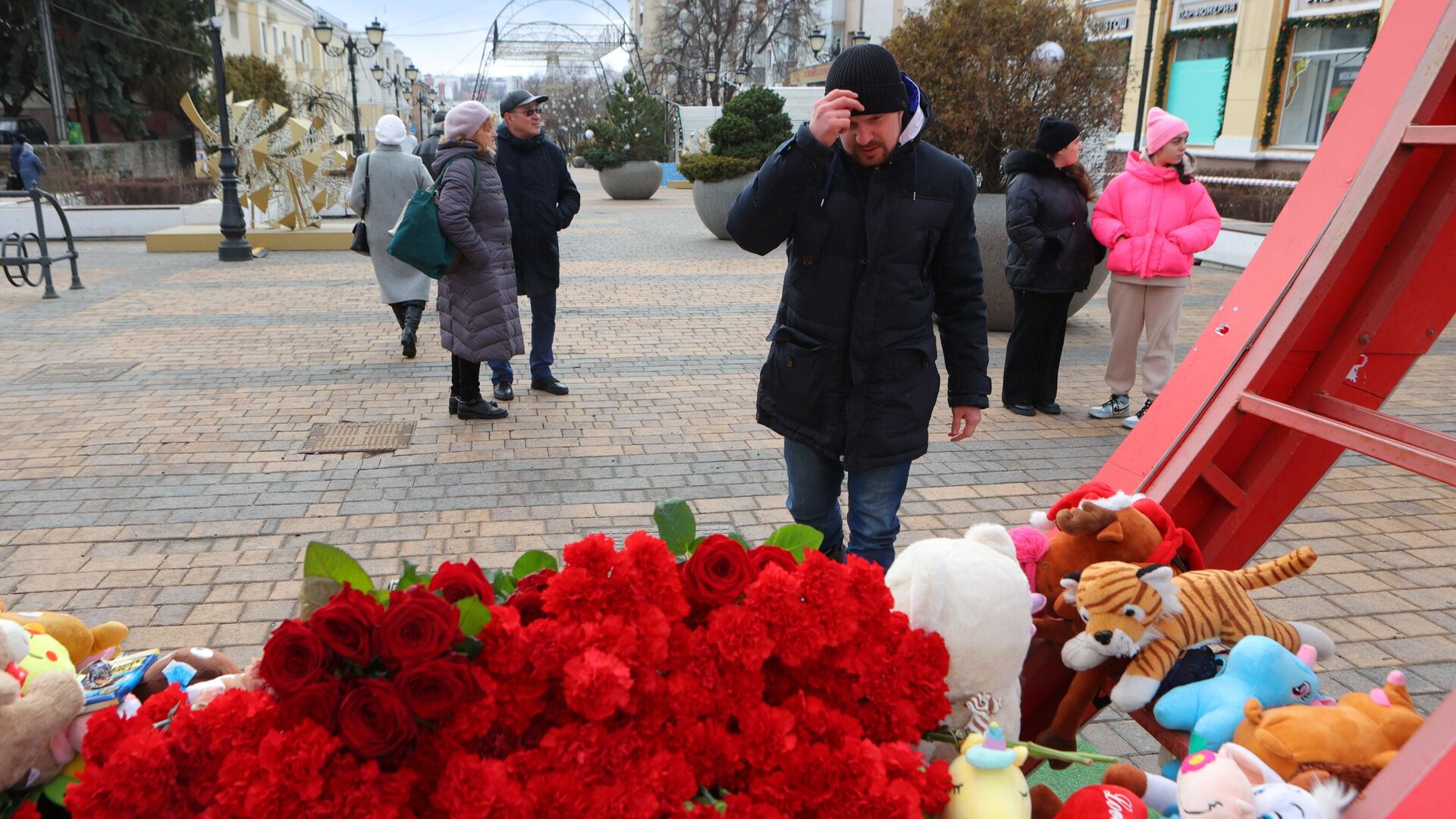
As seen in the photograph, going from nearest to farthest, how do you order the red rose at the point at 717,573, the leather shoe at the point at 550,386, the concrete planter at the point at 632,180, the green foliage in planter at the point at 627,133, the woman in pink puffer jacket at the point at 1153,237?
1. the red rose at the point at 717,573
2. the woman in pink puffer jacket at the point at 1153,237
3. the leather shoe at the point at 550,386
4. the concrete planter at the point at 632,180
5. the green foliage in planter at the point at 627,133

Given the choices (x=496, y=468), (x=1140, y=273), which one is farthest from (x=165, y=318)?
(x=1140, y=273)

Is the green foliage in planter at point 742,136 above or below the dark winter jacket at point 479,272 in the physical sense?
above

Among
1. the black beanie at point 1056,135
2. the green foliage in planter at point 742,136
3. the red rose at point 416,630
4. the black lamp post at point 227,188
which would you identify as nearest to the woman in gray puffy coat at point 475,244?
the black beanie at point 1056,135

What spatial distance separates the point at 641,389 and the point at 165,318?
18.9ft

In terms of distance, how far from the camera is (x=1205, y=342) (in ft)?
8.04

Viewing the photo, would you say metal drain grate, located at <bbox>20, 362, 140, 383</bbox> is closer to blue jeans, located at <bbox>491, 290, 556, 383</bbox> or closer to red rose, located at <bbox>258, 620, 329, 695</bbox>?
blue jeans, located at <bbox>491, 290, 556, 383</bbox>

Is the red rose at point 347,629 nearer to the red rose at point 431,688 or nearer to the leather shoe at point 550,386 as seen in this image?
the red rose at point 431,688

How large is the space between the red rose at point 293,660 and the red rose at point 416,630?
0.28 ft

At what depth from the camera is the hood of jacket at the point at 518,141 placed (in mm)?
6508

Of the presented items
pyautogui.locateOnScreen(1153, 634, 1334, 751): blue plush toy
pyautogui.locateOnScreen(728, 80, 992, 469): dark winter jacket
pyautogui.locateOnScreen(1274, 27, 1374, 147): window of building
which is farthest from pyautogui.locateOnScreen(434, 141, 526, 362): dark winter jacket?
pyautogui.locateOnScreen(1274, 27, 1374, 147): window of building

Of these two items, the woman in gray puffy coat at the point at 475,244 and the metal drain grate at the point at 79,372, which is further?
the metal drain grate at the point at 79,372

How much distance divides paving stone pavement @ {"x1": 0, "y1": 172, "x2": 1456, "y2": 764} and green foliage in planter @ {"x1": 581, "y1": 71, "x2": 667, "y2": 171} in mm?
19602

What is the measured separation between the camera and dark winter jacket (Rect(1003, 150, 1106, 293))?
648 cm

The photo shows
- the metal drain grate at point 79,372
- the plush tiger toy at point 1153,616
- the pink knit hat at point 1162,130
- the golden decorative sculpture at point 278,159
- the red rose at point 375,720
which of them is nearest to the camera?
the red rose at point 375,720
